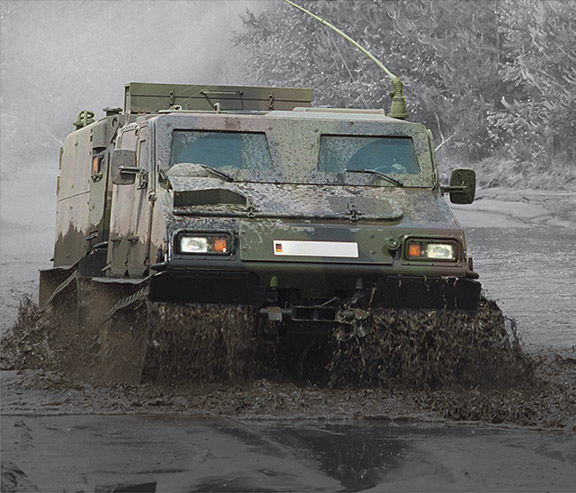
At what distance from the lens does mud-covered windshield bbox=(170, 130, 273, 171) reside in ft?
36.4

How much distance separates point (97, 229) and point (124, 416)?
14.1ft

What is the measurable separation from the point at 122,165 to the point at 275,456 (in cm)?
391

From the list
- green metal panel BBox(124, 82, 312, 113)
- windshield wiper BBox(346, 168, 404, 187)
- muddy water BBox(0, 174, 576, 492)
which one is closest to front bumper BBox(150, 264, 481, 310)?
muddy water BBox(0, 174, 576, 492)

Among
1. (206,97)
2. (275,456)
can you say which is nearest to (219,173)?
(206,97)

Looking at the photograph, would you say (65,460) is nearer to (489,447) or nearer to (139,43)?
(489,447)

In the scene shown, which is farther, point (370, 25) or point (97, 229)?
point (370, 25)

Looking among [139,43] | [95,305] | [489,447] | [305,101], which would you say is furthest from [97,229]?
[139,43]

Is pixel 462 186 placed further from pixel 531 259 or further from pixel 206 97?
pixel 531 259

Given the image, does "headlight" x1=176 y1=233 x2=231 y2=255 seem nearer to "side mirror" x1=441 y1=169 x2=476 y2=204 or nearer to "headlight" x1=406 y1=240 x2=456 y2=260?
"headlight" x1=406 y1=240 x2=456 y2=260

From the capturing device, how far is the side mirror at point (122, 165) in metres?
11.1

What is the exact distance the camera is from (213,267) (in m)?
9.87

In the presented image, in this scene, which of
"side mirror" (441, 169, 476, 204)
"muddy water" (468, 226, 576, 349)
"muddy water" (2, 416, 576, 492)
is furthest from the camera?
"muddy water" (468, 226, 576, 349)

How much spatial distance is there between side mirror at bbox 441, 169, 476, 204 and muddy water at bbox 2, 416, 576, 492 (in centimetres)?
288

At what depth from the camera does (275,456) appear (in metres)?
7.80
